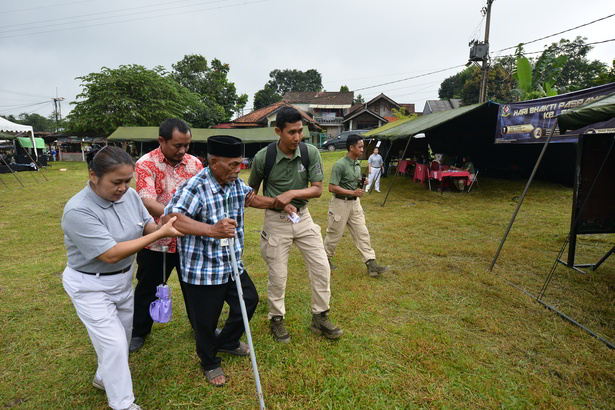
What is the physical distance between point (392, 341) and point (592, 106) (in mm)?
3145

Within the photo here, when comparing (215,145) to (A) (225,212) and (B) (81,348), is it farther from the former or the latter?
(B) (81,348)

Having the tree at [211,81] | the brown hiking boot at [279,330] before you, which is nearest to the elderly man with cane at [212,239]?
the brown hiking boot at [279,330]

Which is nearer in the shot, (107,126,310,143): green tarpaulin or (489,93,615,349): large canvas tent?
(489,93,615,349): large canvas tent

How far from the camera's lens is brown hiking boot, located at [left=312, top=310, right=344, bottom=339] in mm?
3117

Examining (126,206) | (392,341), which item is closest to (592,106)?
(392,341)

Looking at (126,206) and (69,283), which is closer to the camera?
(69,283)

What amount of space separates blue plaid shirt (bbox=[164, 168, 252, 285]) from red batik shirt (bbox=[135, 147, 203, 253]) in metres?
0.59

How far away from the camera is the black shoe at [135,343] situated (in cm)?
298

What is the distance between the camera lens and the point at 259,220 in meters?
8.66

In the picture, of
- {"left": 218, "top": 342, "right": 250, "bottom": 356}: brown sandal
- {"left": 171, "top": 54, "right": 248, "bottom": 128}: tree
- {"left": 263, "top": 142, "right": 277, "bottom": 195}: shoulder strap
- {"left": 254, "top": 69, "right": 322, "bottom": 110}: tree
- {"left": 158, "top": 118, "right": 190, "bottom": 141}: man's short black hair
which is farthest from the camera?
{"left": 254, "top": 69, "right": 322, "bottom": 110}: tree

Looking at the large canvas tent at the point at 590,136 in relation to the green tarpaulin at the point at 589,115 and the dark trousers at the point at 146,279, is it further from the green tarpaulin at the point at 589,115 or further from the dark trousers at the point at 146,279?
the dark trousers at the point at 146,279

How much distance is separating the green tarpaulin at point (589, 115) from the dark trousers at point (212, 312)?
146 inches

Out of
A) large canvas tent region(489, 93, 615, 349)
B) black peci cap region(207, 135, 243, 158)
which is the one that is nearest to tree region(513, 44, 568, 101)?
large canvas tent region(489, 93, 615, 349)

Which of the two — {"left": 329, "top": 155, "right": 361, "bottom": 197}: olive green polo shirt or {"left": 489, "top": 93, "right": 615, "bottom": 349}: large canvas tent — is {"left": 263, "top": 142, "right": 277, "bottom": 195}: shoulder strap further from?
{"left": 489, "top": 93, "right": 615, "bottom": 349}: large canvas tent
